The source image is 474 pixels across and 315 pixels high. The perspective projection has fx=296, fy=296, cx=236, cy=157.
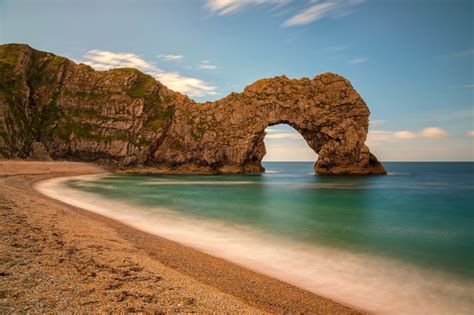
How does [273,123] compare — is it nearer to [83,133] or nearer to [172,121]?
[172,121]

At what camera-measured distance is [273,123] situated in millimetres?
77125

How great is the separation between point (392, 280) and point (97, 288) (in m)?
8.58

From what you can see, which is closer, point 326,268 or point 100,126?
point 326,268

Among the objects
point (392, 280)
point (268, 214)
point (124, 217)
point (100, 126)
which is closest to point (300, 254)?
point (392, 280)

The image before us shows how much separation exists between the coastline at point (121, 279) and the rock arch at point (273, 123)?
66.5 metres

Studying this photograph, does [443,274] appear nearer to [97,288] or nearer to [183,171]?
[97,288]

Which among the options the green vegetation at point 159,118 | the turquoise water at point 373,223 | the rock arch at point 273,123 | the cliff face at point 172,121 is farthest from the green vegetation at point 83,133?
the turquoise water at point 373,223

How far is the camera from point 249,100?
78938 mm

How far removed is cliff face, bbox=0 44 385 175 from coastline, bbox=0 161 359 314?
6665 centimetres

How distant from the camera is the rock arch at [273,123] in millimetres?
73750

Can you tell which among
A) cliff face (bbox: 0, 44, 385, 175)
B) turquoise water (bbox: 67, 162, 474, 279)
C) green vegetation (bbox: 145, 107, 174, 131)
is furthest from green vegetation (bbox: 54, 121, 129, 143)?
turquoise water (bbox: 67, 162, 474, 279)

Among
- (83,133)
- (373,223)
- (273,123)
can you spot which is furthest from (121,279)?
(83,133)

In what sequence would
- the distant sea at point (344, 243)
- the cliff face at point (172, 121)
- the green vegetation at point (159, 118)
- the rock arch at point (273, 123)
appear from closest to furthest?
1. the distant sea at point (344, 243)
2. the rock arch at point (273, 123)
3. the cliff face at point (172, 121)
4. the green vegetation at point (159, 118)

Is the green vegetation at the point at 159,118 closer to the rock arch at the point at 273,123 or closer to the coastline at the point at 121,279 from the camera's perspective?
the rock arch at the point at 273,123
